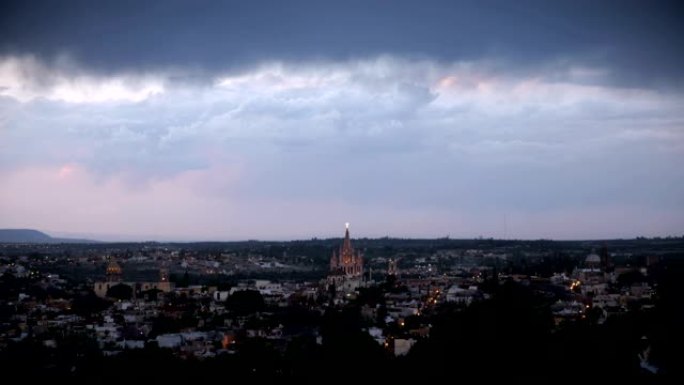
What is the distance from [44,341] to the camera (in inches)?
1687

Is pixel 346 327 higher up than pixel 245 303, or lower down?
higher up

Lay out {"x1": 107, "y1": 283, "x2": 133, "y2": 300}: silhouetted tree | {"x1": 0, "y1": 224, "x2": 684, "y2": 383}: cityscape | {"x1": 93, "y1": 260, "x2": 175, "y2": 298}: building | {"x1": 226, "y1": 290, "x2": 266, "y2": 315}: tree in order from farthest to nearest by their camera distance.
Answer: {"x1": 93, "y1": 260, "x2": 175, "y2": 298}: building → {"x1": 107, "y1": 283, "x2": 133, "y2": 300}: silhouetted tree → {"x1": 226, "y1": 290, "x2": 266, "y2": 315}: tree → {"x1": 0, "y1": 224, "x2": 684, "y2": 383}: cityscape

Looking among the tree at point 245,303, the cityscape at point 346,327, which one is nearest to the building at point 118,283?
the cityscape at point 346,327

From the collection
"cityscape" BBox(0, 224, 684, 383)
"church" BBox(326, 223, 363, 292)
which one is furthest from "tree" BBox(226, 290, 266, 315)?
"church" BBox(326, 223, 363, 292)

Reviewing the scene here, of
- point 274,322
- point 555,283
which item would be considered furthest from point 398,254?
point 274,322

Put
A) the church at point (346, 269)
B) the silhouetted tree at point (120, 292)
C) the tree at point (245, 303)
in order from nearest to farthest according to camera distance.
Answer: the tree at point (245, 303), the silhouetted tree at point (120, 292), the church at point (346, 269)

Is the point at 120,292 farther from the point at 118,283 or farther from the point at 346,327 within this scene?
the point at 346,327

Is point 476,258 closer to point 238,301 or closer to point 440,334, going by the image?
point 238,301

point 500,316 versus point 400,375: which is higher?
point 500,316

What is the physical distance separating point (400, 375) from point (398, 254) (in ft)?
534

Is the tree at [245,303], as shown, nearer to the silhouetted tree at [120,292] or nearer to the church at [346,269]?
the silhouetted tree at [120,292]

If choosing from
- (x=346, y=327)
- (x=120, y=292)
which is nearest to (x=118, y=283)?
(x=120, y=292)

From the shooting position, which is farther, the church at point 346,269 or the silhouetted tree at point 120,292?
the church at point 346,269

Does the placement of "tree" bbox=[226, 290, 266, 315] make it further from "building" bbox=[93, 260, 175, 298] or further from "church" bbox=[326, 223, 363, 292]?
"church" bbox=[326, 223, 363, 292]
